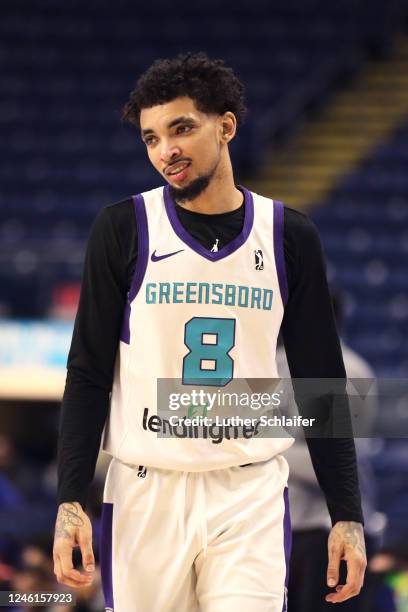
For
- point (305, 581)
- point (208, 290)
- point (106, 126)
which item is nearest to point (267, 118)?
point (106, 126)

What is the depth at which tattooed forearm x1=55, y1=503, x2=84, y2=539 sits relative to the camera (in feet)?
9.09

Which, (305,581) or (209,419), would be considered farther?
(305,581)

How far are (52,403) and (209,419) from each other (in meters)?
8.60

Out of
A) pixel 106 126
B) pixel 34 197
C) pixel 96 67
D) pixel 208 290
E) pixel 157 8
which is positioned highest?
pixel 157 8

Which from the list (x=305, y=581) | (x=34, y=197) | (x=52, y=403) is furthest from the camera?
(x=34, y=197)

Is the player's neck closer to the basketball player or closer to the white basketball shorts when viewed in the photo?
the basketball player

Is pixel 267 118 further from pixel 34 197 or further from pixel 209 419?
pixel 209 419

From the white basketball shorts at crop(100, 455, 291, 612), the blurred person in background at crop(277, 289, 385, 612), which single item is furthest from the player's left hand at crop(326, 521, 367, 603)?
the blurred person in background at crop(277, 289, 385, 612)

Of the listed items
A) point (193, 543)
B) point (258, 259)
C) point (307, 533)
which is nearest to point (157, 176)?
point (307, 533)

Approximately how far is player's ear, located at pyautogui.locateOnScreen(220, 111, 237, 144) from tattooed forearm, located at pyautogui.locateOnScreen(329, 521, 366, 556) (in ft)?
3.27

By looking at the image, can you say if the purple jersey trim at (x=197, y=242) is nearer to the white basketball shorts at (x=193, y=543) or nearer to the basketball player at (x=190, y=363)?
the basketball player at (x=190, y=363)

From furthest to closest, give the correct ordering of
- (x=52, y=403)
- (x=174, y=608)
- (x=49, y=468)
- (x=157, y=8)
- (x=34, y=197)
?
1. (x=157, y=8)
2. (x=34, y=197)
3. (x=52, y=403)
4. (x=49, y=468)
5. (x=174, y=608)

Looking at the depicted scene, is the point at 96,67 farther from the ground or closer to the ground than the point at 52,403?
farther from the ground

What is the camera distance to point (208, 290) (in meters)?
2.89
